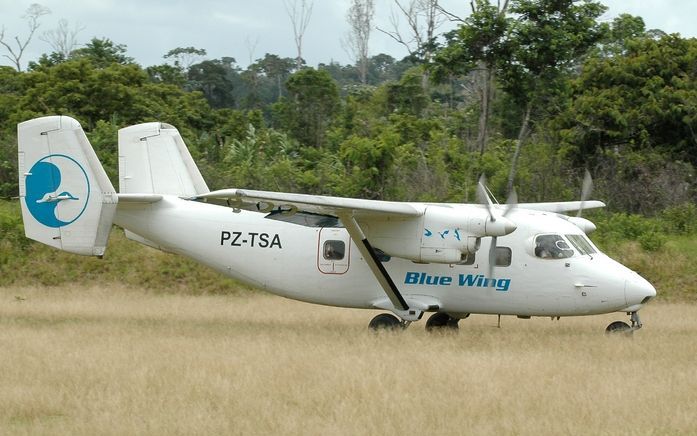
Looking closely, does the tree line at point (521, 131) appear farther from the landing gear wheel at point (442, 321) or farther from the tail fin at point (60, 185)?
the tail fin at point (60, 185)

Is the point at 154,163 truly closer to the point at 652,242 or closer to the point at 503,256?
the point at 503,256

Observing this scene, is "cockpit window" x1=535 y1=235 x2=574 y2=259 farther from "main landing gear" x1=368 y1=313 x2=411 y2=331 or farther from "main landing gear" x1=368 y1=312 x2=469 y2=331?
"main landing gear" x1=368 y1=313 x2=411 y2=331

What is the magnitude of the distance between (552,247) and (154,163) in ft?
23.7

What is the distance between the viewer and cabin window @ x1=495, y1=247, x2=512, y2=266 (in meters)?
16.3

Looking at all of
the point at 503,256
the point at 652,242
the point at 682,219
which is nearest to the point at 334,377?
the point at 503,256

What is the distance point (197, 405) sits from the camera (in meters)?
11.0

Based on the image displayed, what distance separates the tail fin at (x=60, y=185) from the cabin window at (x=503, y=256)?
19.9ft

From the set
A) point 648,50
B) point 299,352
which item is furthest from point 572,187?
point 299,352

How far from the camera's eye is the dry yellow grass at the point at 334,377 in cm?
1026

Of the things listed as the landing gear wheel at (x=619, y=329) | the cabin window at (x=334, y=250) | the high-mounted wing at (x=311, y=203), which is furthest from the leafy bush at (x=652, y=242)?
the high-mounted wing at (x=311, y=203)

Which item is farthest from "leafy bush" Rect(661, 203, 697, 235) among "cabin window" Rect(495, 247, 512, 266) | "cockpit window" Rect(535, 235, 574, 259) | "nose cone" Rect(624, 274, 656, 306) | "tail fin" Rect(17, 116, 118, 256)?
"tail fin" Rect(17, 116, 118, 256)

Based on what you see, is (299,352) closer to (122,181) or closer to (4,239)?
(122,181)

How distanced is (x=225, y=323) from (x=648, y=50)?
18.7 meters

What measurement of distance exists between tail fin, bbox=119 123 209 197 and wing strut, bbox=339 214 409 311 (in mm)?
4252
